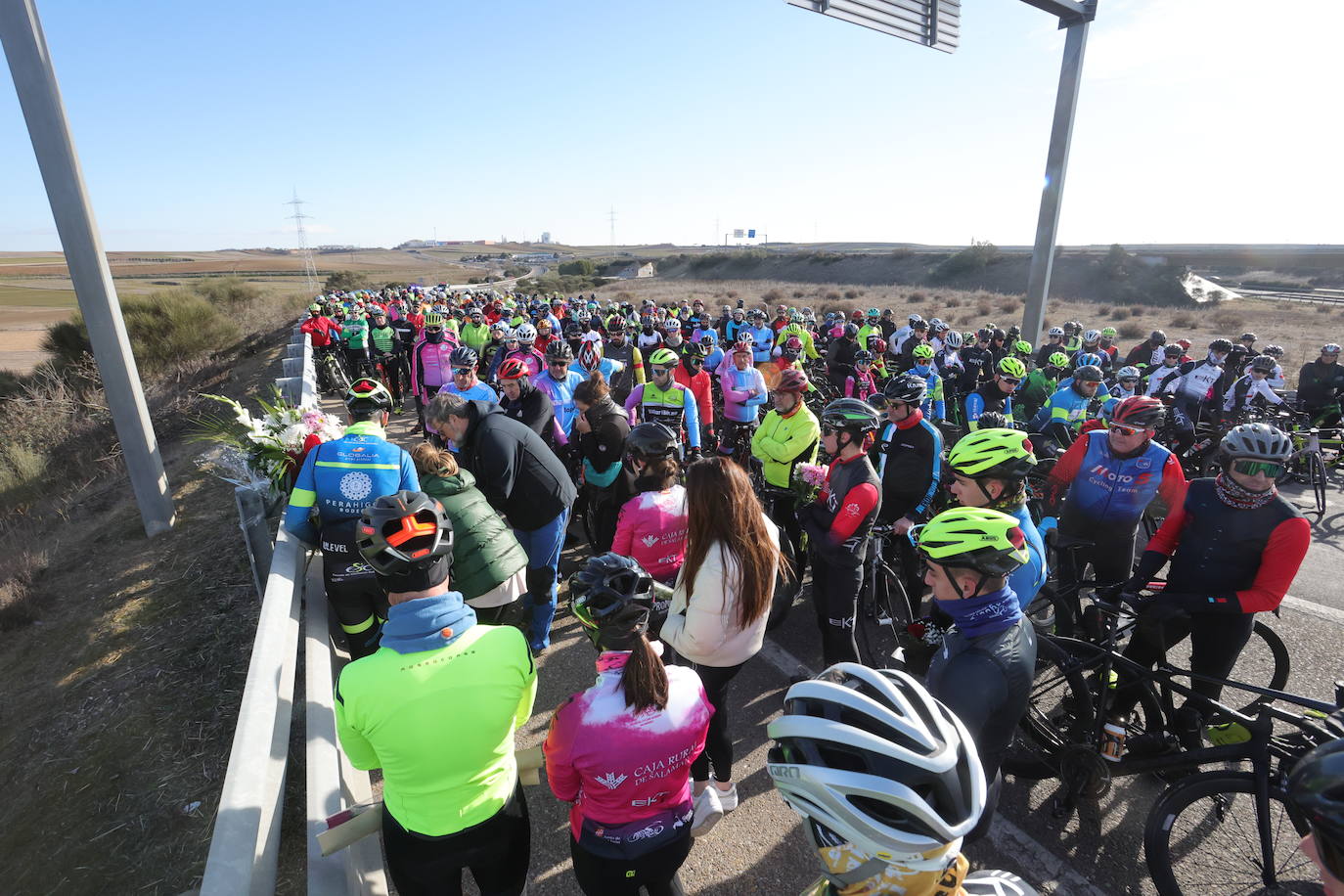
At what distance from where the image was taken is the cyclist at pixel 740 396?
8383 millimetres

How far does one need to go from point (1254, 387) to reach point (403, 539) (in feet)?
41.2

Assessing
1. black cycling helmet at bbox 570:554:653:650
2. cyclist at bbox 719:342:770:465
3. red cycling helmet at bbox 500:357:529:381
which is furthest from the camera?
cyclist at bbox 719:342:770:465

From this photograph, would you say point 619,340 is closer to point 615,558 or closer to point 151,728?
point 151,728

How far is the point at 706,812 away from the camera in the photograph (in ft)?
10.5

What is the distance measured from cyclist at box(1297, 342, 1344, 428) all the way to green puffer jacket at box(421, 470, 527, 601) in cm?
1332

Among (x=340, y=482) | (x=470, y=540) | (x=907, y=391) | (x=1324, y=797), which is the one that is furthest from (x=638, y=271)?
(x=1324, y=797)

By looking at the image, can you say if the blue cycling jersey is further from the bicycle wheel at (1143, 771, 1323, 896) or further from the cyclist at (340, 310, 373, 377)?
the cyclist at (340, 310, 373, 377)

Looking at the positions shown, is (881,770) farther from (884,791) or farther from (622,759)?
(622,759)

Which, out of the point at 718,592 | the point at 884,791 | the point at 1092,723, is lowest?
the point at 1092,723

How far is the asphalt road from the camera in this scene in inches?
136

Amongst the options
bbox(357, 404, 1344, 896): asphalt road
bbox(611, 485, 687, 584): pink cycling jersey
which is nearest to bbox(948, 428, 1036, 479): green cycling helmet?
bbox(611, 485, 687, 584): pink cycling jersey

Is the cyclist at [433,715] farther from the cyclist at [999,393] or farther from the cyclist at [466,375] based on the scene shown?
the cyclist at [999,393]

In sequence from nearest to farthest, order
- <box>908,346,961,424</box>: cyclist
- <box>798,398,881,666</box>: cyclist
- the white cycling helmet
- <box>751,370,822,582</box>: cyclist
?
the white cycling helmet, <box>798,398,881,666</box>: cyclist, <box>751,370,822,582</box>: cyclist, <box>908,346,961,424</box>: cyclist

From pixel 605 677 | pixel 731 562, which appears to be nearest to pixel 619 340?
pixel 731 562
